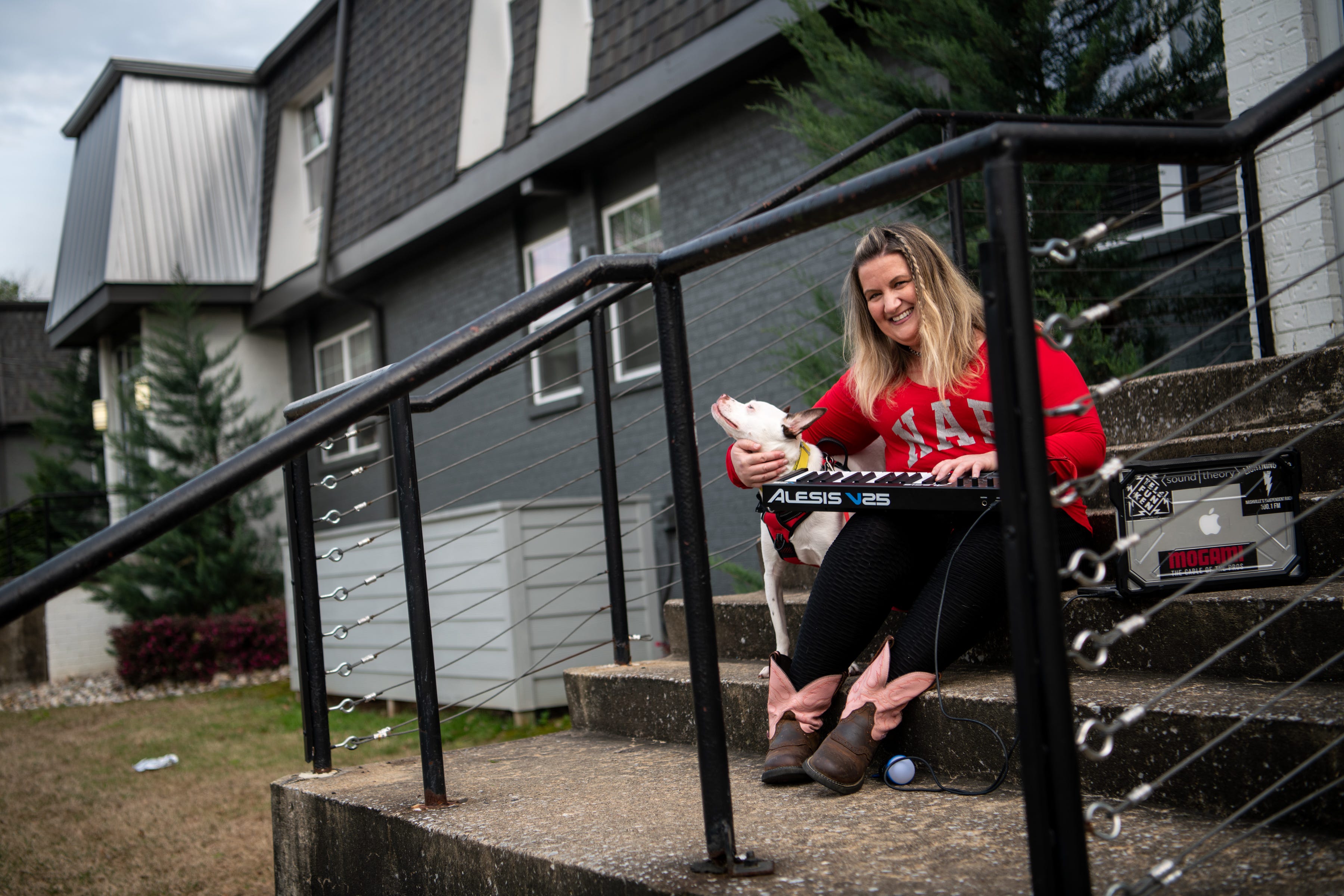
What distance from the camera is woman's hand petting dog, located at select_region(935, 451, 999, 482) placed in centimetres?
207

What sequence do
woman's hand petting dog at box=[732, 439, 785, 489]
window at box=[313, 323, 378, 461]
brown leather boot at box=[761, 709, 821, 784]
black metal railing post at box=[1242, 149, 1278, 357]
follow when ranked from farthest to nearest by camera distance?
window at box=[313, 323, 378, 461], black metal railing post at box=[1242, 149, 1278, 357], woman's hand petting dog at box=[732, 439, 785, 489], brown leather boot at box=[761, 709, 821, 784]

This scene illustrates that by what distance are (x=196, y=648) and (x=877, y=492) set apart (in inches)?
359

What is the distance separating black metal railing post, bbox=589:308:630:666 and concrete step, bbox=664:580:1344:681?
0.86 meters

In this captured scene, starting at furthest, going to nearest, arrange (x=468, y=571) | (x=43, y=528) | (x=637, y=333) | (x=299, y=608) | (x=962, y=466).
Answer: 1. (x=43, y=528)
2. (x=637, y=333)
3. (x=468, y=571)
4. (x=299, y=608)
5. (x=962, y=466)

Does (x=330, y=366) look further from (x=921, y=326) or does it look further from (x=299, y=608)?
(x=921, y=326)

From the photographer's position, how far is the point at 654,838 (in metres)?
1.82

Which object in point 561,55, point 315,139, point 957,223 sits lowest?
point 957,223

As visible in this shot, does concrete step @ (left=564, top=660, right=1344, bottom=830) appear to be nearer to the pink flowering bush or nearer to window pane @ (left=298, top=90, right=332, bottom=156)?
the pink flowering bush

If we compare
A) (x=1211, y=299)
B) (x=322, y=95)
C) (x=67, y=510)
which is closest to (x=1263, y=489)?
(x=1211, y=299)

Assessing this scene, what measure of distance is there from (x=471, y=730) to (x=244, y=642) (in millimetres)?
4776

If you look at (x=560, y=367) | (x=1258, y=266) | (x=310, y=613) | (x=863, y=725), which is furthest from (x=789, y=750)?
(x=560, y=367)

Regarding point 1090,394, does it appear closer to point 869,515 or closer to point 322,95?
point 869,515

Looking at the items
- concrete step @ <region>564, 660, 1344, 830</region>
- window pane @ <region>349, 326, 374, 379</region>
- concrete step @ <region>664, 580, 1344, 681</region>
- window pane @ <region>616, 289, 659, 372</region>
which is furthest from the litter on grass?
window pane @ <region>349, 326, 374, 379</region>

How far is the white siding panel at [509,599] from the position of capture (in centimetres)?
588
